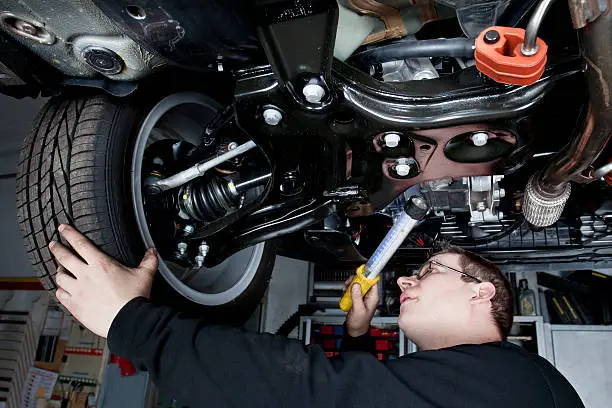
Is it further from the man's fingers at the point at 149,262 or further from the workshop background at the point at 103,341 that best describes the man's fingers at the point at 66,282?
the workshop background at the point at 103,341

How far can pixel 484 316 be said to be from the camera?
1.21 meters

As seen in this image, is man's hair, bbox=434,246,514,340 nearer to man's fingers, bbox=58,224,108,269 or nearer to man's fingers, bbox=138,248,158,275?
man's fingers, bbox=138,248,158,275

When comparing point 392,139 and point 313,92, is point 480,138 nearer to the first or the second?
point 392,139

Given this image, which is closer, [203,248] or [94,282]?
[94,282]

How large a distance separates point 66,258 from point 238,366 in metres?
0.44

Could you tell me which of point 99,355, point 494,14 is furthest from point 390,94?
point 99,355

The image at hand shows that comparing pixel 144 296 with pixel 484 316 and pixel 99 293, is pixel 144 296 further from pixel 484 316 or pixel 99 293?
pixel 484 316

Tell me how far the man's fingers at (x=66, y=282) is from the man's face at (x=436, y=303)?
2.49 feet

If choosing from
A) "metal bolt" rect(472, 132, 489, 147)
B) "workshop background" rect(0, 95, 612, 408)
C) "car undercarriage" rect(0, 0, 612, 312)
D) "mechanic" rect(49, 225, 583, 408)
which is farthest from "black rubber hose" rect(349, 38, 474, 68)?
"workshop background" rect(0, 95, 612, 408)

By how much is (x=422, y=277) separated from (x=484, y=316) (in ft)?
0.71

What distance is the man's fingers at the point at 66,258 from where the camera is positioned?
1.00 m

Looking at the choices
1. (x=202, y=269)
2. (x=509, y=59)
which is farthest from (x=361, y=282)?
A: (x=509, y=59)

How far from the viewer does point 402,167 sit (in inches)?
43.6

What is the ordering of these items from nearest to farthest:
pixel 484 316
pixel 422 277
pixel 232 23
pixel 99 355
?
pixel 232 23 < pixel 484 316 < pixel 422 277 < pixel 99 355
